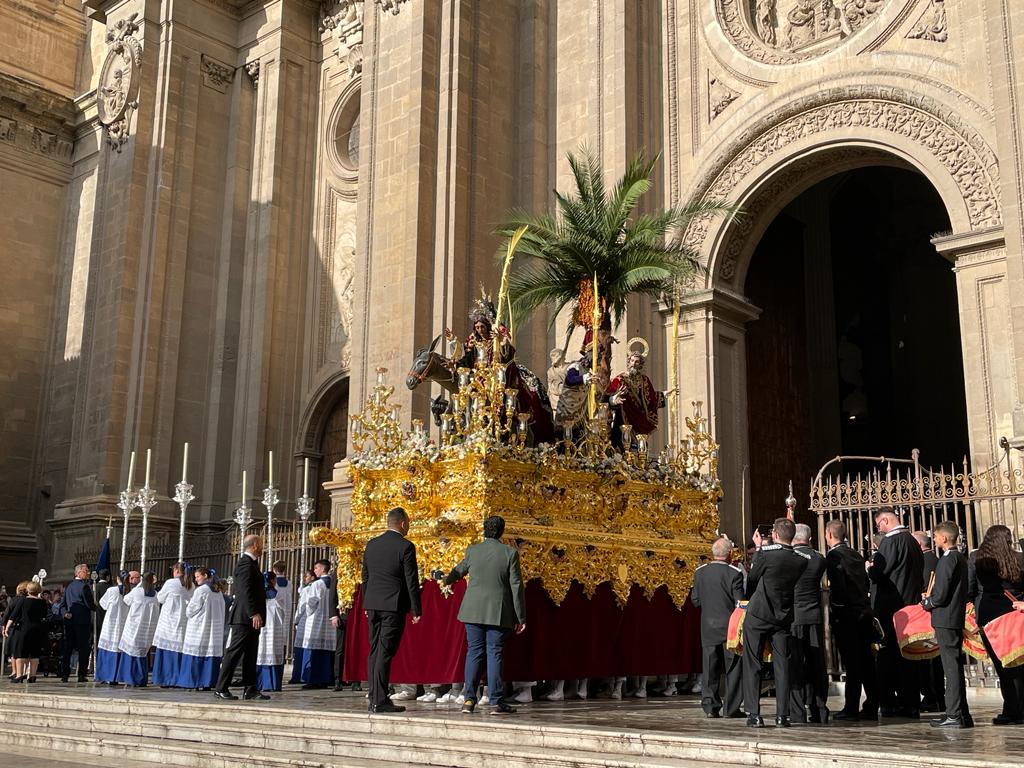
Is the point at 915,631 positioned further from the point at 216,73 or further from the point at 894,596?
the point at 216,73

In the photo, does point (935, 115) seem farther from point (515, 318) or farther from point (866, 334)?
point (866, 334)

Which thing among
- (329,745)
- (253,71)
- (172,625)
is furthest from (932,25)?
(253,71)

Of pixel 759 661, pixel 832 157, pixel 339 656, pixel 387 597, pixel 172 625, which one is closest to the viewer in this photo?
pixel 759 661

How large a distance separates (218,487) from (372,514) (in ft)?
46.8

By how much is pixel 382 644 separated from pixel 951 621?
4593 millimetres

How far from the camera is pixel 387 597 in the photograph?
9.37m

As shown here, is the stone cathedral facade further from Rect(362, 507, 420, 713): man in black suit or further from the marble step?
the marble step

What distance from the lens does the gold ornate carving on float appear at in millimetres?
10555

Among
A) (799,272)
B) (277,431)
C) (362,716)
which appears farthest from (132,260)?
(362,716)

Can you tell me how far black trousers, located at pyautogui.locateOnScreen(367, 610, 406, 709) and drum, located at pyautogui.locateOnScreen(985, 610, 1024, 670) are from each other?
476cm

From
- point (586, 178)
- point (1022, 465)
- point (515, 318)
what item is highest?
point (586, 178)

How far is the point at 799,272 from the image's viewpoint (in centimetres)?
2064

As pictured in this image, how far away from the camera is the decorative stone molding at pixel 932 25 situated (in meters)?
15.1

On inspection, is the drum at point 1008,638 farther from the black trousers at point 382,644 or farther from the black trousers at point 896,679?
the black trousers at point 382,644
